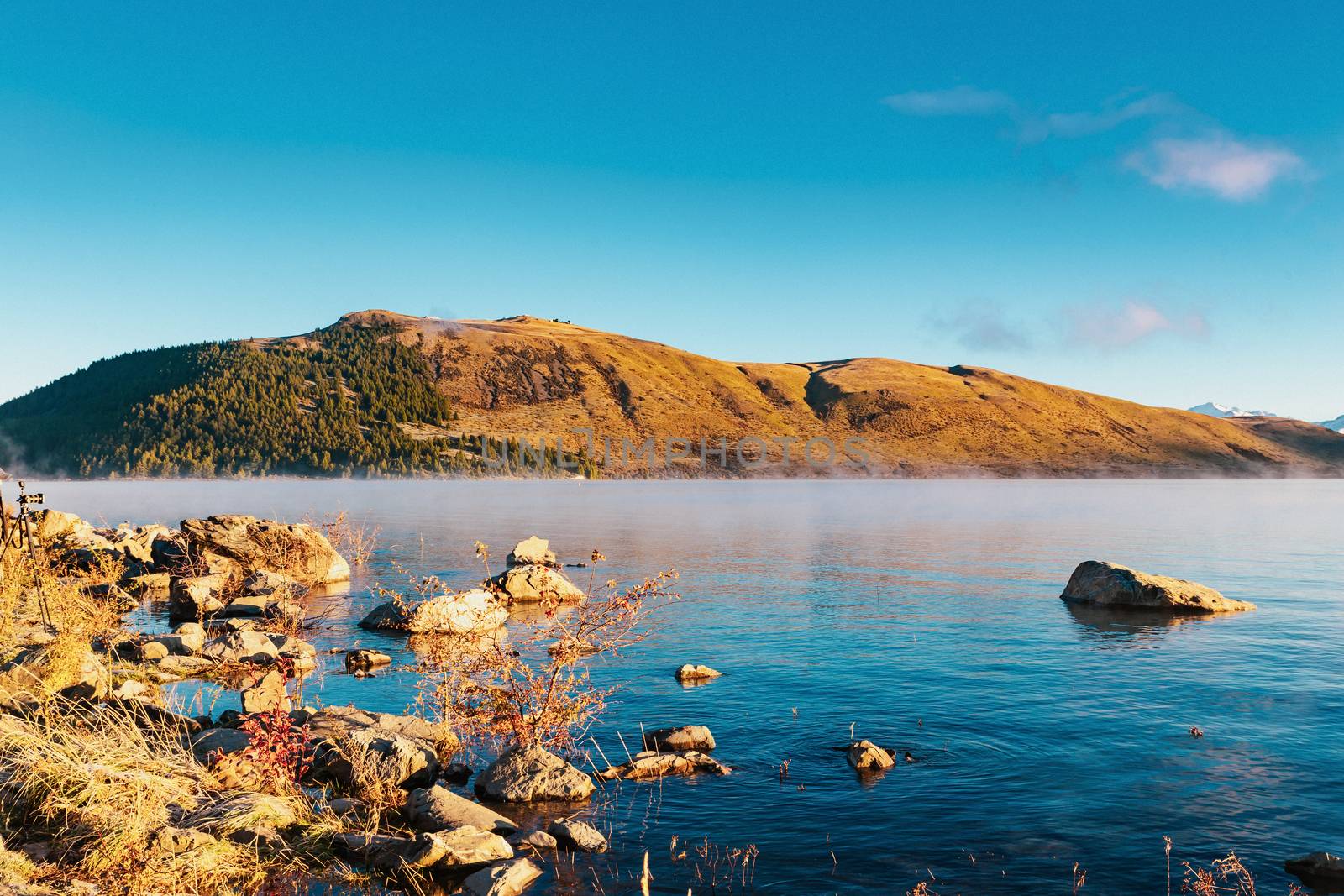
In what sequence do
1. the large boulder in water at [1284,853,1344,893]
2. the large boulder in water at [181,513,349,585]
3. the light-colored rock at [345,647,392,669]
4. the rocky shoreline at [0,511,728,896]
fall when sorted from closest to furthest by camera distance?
the rocky shoreline at [0,511,728,896] → the large boulder in water at [1284,853,1344,893] → the light-colored rock at [345,647,392,669] → the large boulder in water at [181,513,349,585]

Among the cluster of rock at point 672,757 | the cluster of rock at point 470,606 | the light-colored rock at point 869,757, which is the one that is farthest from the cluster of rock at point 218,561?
the light-colored rock at point 869,757

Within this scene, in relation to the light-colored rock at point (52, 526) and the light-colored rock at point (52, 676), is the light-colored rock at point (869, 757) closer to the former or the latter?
the light-colored rock at point (52, 676)

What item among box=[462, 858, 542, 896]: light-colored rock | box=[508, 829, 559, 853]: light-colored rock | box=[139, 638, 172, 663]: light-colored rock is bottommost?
box=[508, 829, 559, 853]: light-colored rock

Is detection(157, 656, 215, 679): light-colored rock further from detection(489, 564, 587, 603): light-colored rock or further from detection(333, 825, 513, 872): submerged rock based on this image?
detection(333, 825, 513, 872): submerged rock

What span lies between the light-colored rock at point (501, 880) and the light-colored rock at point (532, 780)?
300 centimetres

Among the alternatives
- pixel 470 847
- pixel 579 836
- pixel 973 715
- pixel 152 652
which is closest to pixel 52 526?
pixel 152 652

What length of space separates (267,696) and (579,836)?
7579 mm

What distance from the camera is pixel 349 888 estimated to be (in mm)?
11484

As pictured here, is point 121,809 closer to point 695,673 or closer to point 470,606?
point 695,673

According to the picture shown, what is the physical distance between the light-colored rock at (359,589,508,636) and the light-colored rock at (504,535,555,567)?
39.4 feet

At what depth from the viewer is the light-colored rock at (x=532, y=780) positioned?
578 inches

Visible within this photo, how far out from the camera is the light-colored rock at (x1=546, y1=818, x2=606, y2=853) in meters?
12.8

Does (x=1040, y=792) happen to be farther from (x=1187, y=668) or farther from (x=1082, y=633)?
(x=1082, y=633)

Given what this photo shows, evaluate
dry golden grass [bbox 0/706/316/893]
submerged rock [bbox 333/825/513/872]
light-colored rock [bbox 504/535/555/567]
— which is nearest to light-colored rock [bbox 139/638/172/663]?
dry golden grass [bbox 0/706/316/893]
